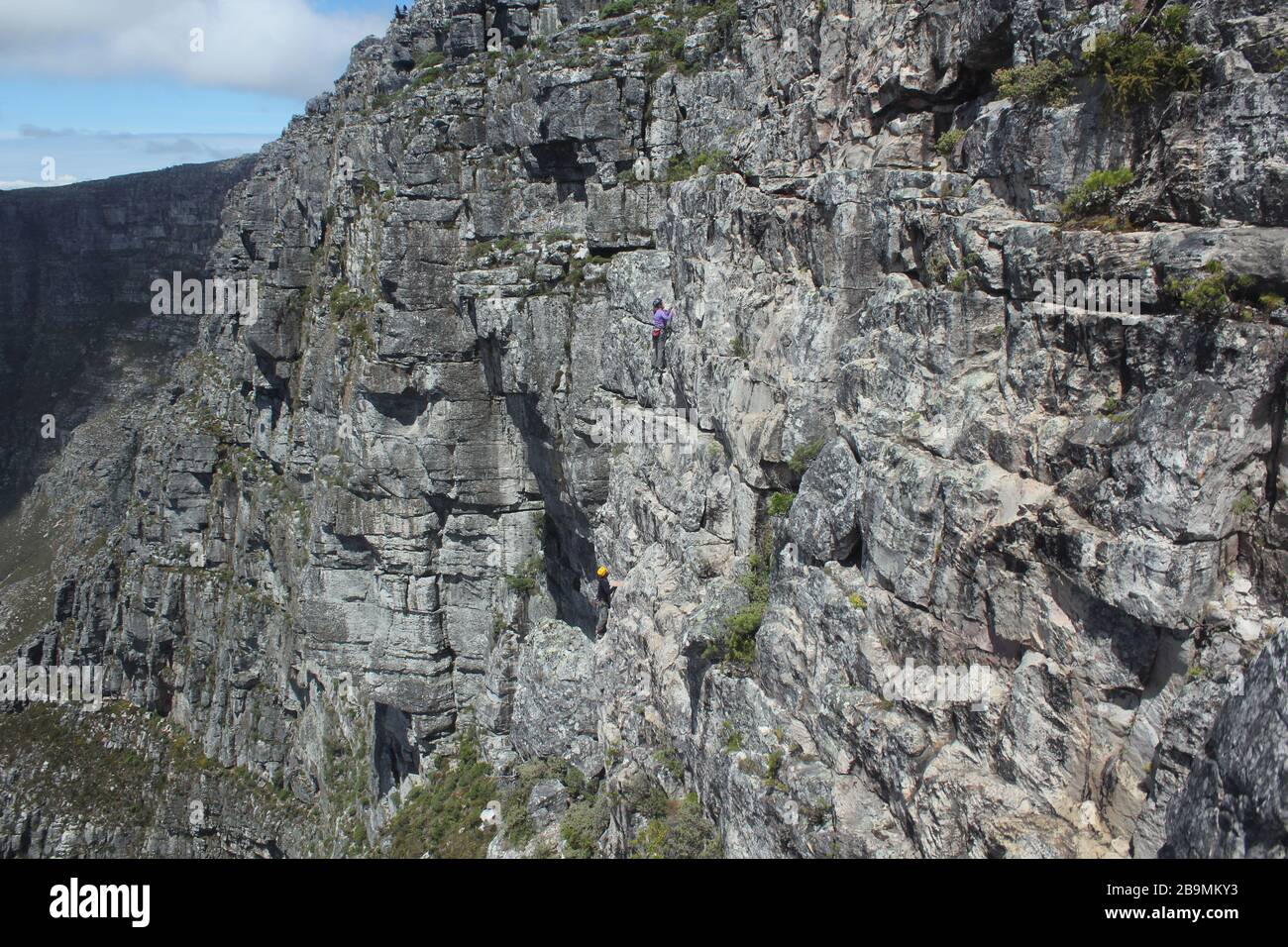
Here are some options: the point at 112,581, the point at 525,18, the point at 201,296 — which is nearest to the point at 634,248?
the point at 525,18

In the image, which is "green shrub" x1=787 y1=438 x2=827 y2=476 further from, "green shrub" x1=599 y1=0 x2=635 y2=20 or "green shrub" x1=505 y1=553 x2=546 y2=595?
"green shrub" x1=599 y1=0 x2=635 y2=20

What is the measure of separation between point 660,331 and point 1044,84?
41.7ft

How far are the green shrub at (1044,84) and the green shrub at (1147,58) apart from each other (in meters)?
0.68

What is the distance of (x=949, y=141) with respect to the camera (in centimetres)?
1655

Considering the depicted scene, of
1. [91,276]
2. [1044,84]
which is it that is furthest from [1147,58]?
[91,276]

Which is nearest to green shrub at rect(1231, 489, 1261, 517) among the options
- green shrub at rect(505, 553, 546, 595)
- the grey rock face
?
the grey rock face

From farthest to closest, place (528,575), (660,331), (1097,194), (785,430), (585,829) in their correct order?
(528,575), (660,331), (585,829), (785,430), (1097,194)

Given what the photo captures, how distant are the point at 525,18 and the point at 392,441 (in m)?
18.6

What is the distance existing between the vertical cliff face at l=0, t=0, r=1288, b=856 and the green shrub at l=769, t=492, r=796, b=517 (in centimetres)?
11

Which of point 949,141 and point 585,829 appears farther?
point 585,829

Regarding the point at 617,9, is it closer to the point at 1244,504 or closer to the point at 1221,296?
the point at 1221,296

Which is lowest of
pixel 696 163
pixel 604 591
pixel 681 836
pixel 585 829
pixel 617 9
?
pixel 585 829

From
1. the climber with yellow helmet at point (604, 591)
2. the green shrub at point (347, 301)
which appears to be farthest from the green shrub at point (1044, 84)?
the green shrub at point (347, 301)

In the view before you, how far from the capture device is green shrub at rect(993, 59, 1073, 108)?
543 inches
